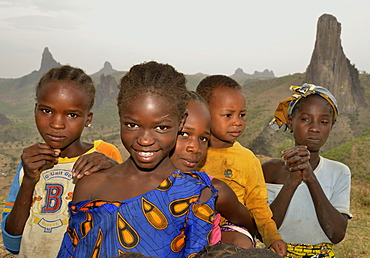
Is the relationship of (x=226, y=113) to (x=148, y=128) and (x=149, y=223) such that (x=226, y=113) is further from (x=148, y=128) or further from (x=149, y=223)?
(x=149, y=223)

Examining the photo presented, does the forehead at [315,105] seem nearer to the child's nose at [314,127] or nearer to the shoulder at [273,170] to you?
the child's nose at [314,127]

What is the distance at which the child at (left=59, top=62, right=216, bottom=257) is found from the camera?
1414mm

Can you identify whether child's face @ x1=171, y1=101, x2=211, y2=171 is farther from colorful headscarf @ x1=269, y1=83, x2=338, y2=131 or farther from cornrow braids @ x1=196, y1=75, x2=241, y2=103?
colorful headscarf @ x1=269, y1=83, x2=338, y2=131

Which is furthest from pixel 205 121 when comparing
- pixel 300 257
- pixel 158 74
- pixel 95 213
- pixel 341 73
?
pixel 341 73

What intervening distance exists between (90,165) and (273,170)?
165 centimetres

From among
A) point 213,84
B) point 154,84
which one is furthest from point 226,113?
point 154,84

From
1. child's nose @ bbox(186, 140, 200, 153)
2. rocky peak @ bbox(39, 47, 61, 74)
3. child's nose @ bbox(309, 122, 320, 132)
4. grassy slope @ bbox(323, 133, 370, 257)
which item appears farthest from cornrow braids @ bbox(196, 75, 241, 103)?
rocky peak @ bbox(39, 47, 61, 74)

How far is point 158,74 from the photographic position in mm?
1588

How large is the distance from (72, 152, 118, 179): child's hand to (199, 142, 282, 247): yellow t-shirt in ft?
2.63

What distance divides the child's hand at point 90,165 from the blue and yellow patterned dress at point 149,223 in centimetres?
17

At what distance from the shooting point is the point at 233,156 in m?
2.32

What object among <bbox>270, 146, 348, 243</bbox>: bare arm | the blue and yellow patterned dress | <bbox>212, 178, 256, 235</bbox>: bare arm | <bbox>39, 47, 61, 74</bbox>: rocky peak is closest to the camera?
the blue and yellow patterned dress

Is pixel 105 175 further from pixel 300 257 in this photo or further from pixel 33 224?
pixel 300 257

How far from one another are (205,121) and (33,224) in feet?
4.04
